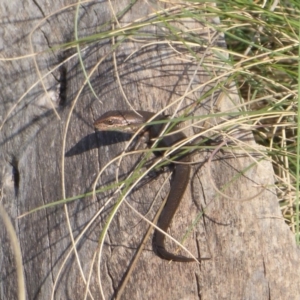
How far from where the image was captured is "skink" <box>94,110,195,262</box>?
2.21 meters

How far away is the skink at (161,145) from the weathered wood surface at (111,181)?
43mm

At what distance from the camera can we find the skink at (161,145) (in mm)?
2213

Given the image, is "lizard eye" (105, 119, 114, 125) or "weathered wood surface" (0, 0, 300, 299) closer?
"weathered wood surface" (0, 0, 300, 299)

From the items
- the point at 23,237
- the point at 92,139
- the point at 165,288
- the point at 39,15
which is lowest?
the point at 165,288

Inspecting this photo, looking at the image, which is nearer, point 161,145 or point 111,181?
point 111,181

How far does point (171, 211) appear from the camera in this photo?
7.34 ft

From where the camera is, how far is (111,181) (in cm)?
240

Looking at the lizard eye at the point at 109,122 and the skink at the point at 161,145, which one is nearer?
the skink at the point at 161,145

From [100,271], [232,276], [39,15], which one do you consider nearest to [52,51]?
[39,15]

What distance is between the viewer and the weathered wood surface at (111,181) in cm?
218

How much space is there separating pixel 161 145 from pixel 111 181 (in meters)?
0.31

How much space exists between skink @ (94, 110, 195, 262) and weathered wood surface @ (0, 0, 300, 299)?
0.04 metres

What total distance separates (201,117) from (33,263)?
34.5 inches

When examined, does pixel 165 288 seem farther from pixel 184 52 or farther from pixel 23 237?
pixel 184 52
